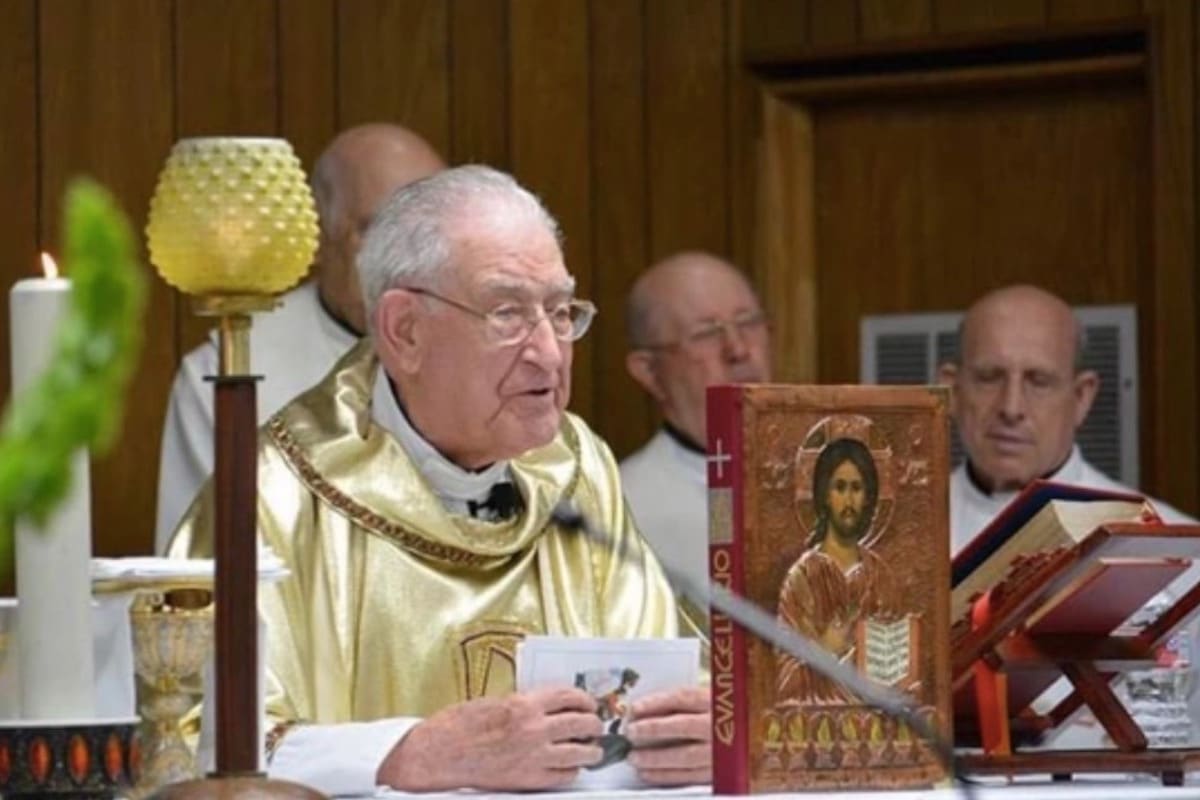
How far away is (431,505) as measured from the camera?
302 cm

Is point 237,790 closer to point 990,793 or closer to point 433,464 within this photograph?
point 990,793

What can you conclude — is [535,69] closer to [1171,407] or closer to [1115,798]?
[1171,407]

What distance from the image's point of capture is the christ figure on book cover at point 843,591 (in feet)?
6.93

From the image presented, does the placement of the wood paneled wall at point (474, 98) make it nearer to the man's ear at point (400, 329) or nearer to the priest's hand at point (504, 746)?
the man's ear at point (400, 329)

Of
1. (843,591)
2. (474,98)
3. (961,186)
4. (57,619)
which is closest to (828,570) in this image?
(843,591)

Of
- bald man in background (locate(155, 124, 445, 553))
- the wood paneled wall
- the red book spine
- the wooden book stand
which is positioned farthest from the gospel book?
the wood paneled wall

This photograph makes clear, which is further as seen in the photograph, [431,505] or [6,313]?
[6,313]

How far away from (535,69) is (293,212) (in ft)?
14.2

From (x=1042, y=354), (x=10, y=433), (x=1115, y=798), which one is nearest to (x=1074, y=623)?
(x=1115, y=798)

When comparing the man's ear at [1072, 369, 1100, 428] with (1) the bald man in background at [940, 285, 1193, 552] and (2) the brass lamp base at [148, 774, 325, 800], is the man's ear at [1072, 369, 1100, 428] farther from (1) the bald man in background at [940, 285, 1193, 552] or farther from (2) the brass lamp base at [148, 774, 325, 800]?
(2) the brass lamp base at [148, 774, 325, 800]

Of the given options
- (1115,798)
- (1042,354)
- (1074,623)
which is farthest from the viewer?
(1042,354)

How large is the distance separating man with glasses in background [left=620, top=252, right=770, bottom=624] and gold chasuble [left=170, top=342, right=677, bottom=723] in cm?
240

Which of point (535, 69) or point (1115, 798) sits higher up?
point (535, 69)

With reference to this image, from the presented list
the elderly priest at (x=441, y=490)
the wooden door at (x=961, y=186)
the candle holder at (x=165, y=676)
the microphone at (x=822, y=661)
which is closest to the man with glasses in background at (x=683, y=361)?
the wooden door at (x=961, y=186)
